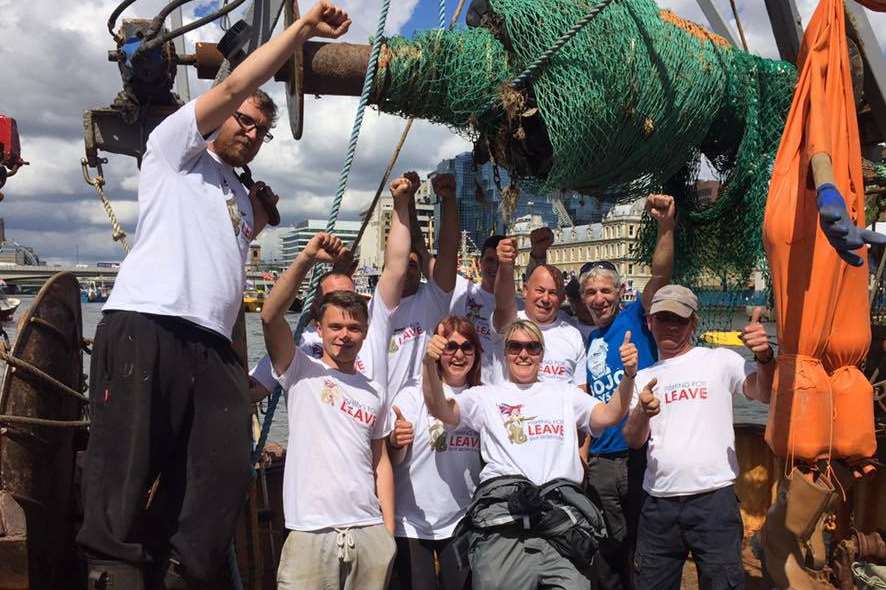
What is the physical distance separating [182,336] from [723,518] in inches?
92.8

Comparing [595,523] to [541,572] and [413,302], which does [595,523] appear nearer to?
[541,572]

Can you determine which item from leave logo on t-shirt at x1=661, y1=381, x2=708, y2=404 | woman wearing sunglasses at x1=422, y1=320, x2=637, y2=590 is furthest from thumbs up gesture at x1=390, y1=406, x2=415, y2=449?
leave logo on t-shirt at x1=661, y1=381, x2=708, y2=404

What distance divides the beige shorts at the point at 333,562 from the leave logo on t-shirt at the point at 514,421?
74cm

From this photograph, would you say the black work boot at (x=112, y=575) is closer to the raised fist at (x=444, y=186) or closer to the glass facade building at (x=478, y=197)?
the raised fist at (x=444, y=186)

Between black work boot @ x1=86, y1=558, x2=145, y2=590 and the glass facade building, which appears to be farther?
the glass facade building

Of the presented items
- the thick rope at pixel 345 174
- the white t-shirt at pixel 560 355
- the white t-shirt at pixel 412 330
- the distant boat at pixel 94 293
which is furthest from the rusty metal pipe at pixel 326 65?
the distant boat at pixel 94 293

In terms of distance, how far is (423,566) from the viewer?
3.42 metres

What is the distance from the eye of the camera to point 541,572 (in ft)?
10.4

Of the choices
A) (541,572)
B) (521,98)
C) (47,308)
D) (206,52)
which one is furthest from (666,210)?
(47,308)

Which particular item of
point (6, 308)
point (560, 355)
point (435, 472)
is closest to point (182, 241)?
point (435, 472)

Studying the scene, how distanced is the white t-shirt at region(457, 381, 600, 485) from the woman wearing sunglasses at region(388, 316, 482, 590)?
137mm

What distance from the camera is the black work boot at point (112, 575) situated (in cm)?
248

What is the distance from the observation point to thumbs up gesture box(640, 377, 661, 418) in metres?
3.38

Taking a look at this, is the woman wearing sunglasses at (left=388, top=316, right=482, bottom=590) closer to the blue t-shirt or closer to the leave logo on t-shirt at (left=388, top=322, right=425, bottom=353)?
the leave logo on t-shirt at (left=388, top=322, right=425, bottom=353)
